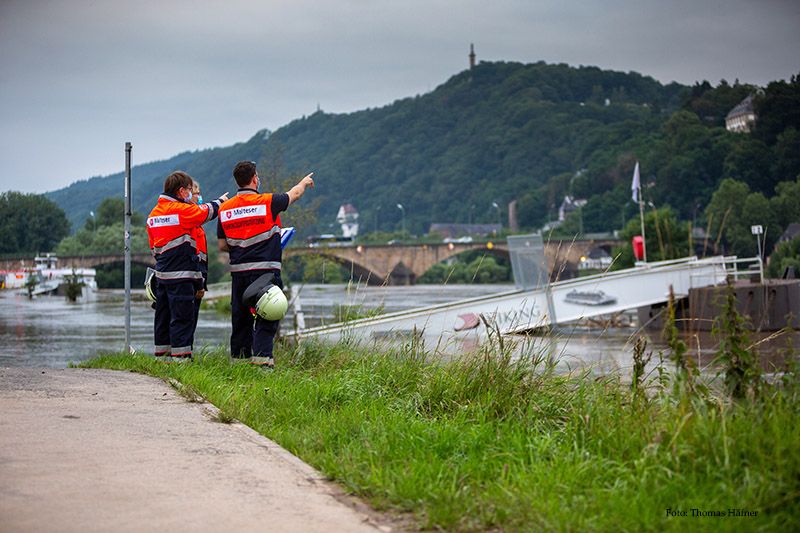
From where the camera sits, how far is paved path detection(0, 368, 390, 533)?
3957 millimetres

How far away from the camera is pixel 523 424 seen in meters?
5.93

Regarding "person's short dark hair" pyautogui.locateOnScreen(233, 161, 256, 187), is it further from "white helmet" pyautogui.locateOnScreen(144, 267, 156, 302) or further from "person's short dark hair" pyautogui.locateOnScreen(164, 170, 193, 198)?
"white helmet" pyautogui.locateOnScreen(144, 267, 156, 302)

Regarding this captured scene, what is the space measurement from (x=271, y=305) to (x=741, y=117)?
11177 cm

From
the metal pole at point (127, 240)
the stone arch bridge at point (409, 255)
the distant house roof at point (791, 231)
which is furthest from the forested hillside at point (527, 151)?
the metal pole at point (127, 240)

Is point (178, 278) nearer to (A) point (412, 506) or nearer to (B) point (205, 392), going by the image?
(B) point (205, 392)

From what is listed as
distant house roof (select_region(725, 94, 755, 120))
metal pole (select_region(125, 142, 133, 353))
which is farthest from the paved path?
distant house roof (select_region(725, 94, 755, 120))

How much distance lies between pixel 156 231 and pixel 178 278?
1.52 feet

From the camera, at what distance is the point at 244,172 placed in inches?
356

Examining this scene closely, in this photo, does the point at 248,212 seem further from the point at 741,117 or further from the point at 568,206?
the point at 568,206

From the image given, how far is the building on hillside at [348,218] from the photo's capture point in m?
142

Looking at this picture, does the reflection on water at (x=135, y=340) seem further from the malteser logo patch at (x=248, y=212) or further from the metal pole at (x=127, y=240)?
the malteser logo patch at (x=248, y=212)

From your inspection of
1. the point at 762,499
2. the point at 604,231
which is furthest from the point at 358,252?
the point at 762,499

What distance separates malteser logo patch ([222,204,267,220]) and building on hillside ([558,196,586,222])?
4704 inches

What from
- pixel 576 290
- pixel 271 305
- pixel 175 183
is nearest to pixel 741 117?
pixel 576 290
